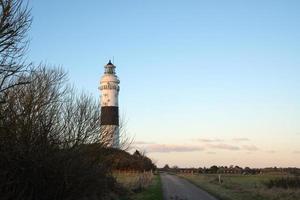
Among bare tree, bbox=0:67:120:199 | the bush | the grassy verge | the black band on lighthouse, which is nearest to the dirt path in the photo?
the grassy verge

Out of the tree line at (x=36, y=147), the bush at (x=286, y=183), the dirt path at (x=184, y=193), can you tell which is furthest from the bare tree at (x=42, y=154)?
the bush at (x=286, y=183)

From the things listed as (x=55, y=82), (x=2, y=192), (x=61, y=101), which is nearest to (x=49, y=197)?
(x=2, y=192)

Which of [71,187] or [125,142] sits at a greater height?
[125,142]

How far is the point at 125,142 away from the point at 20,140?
10562 millimetres

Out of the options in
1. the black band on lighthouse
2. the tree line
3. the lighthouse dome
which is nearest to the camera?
the tree line

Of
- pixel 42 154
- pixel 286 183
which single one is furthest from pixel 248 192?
pixel 42 154

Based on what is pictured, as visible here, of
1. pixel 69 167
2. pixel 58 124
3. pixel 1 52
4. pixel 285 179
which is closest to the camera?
pixel 1 52

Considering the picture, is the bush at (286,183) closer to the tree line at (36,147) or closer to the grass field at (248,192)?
the grass field at (248,192)

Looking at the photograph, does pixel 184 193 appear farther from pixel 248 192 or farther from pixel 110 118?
pixel 110 118

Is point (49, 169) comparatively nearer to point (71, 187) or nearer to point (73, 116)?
point (71, 187)

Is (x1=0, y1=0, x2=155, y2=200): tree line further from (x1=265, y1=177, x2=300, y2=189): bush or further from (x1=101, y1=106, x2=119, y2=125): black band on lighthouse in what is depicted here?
(x1=265, y1=177, x2=300, y2=189): bush

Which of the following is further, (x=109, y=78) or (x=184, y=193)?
(x=109, y=78)

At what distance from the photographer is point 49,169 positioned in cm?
1393

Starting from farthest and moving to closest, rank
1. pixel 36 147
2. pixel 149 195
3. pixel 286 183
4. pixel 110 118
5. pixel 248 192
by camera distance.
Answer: pixel 286 183 < pixel 248 192 < pixel 110 118 < pixel 149 195 < pixel 36 147
